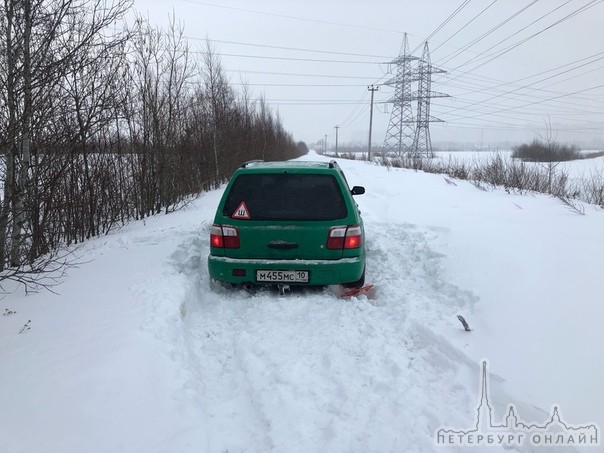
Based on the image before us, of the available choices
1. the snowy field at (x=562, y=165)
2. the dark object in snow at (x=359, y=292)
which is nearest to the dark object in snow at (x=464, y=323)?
the dark object in snow at (x=359, y=292)

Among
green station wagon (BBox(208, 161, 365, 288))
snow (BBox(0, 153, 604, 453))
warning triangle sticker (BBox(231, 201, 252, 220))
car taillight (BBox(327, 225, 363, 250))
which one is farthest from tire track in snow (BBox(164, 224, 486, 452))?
warning triangle sticker (BBox(231, 201, 252, 220))

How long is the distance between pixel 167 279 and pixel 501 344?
3.59 metres

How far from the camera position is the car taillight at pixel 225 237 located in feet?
14.5

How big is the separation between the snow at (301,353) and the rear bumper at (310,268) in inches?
9.8

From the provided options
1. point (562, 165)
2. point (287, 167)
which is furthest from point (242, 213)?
point (562, 165)

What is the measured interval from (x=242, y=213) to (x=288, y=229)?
1.84ft

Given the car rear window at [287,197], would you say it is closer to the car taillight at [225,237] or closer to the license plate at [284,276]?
the car taillight at [225,237]

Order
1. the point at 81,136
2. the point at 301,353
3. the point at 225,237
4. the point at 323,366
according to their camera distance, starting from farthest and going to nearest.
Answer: the point at 81,136, the point at 225,237, the point at 301,353, the point at 323,366

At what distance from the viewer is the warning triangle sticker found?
4.37m

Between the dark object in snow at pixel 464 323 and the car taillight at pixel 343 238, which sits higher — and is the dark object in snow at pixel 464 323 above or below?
below

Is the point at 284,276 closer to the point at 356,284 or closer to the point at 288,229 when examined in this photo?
the point at 288,229

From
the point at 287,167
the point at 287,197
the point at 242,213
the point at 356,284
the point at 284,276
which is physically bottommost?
the point at 356,284

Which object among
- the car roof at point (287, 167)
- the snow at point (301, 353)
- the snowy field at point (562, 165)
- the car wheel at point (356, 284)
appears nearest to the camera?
the snow at point (301, 353)

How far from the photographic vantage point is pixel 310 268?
14.3 ft
